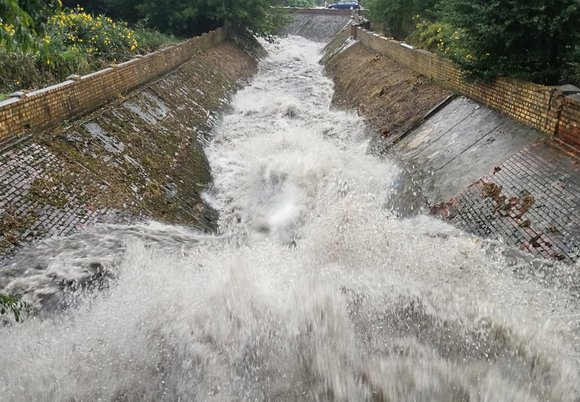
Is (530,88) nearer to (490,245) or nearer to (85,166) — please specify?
(490,245)

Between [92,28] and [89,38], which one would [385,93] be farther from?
[92,28]

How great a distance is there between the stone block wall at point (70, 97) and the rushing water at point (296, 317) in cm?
211

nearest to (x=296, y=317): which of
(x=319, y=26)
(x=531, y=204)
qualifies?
(x=531, y=204)

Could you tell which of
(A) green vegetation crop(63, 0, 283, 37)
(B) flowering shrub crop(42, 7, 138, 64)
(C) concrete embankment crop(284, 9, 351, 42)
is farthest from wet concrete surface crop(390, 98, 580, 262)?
(C) concrete embankment crop(284, 9, 351, 42)

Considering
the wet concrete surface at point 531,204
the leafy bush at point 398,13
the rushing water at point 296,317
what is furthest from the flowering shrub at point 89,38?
the leafy bush at point 398,13

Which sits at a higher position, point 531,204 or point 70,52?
point 70,52

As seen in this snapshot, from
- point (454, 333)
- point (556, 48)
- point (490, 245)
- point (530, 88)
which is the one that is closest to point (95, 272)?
point (454, 333)

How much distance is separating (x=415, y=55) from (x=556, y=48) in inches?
216

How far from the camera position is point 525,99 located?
812 centimetres

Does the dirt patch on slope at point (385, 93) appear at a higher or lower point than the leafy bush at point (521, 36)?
lower

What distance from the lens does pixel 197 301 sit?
5.36 m

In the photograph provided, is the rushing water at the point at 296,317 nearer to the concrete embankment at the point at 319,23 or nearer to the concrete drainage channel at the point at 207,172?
the concrete drainage channel at the point at 207,172

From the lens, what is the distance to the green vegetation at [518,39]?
321 inches

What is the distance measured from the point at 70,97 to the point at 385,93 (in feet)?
27.6
